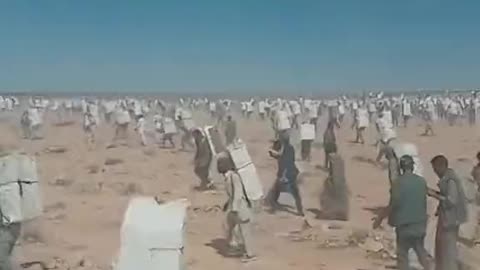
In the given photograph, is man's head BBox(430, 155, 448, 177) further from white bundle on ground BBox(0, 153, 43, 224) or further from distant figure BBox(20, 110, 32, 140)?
distant figure BBox(20, 110, 32, 140)

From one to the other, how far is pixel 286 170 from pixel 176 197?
355 centimetres

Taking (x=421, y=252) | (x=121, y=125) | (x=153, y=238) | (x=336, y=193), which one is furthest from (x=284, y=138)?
(x=121, y=125)

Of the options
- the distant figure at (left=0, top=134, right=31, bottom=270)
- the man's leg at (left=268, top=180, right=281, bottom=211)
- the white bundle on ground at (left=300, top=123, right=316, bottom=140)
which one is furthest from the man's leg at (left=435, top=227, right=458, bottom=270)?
the white bundle on ground at (left=300, top=123, right=316, bottom=140)

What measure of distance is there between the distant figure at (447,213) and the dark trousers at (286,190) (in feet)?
17.4

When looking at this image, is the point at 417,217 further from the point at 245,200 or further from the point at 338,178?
the point at 338,178

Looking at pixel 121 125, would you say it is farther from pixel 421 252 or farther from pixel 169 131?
pixel 421 252

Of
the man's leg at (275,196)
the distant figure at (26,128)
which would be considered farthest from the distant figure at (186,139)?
the man's leg at (275,196)

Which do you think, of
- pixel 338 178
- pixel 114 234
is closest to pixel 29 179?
pixel 114 234

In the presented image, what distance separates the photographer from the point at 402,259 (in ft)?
27.5

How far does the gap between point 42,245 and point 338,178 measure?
4584mm

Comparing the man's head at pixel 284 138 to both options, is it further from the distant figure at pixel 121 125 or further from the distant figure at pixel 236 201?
the distant figure at pixel 121 125

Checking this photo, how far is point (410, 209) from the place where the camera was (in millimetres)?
7957

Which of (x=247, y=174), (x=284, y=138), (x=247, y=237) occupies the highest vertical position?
(x=284, y=138)

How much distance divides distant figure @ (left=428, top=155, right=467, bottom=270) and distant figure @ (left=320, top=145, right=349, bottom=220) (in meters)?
5.14
